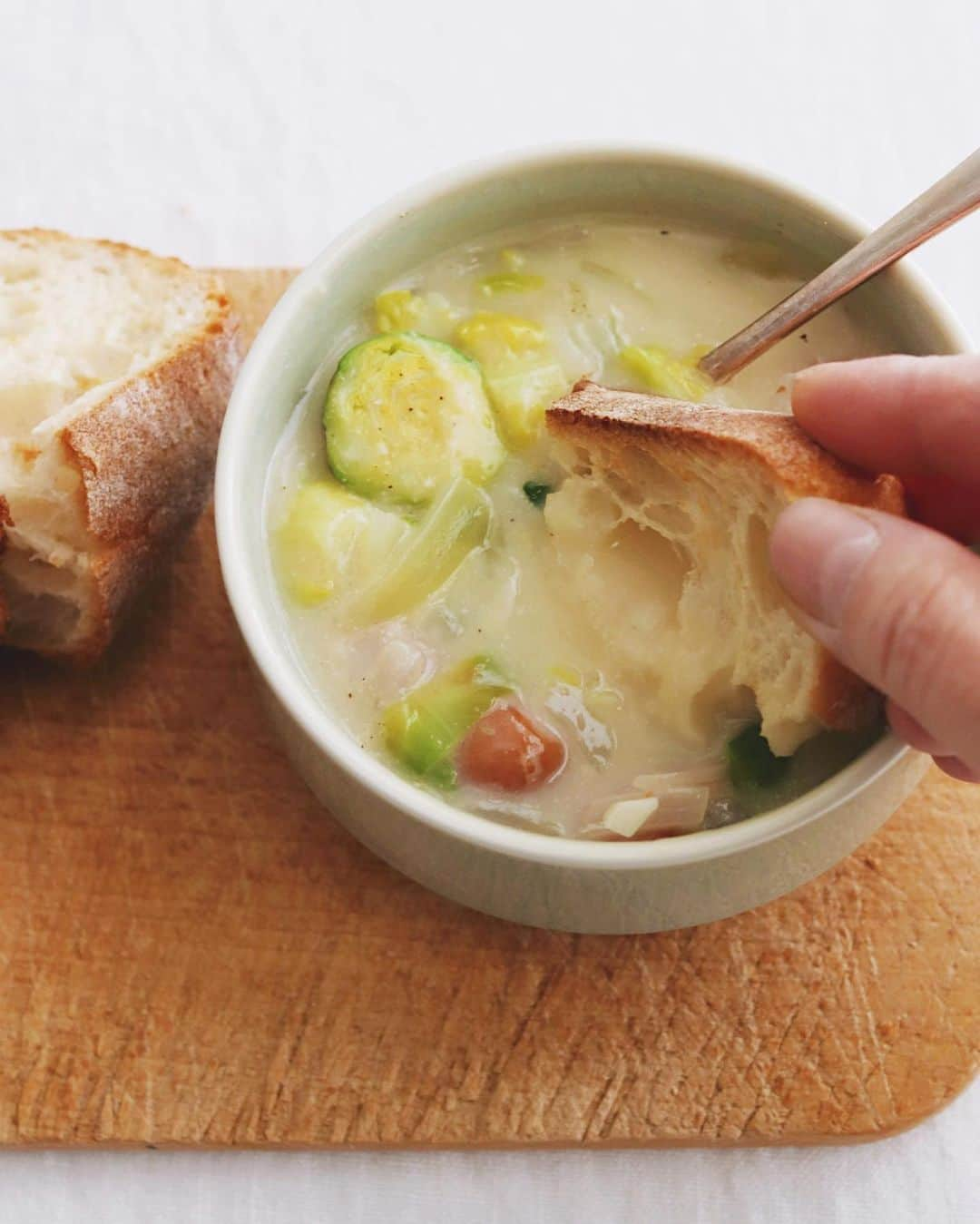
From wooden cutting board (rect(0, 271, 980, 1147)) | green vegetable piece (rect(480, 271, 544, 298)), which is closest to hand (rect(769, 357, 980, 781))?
wooden cutting board (rect(0, 271, 980, 1147))

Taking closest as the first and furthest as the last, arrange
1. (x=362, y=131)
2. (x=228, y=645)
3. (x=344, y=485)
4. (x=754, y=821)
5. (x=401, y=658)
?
(x=754, y=821), (x=401, y=658), (x=344, y=485), (x=228, y=645), (x=362, y=131)

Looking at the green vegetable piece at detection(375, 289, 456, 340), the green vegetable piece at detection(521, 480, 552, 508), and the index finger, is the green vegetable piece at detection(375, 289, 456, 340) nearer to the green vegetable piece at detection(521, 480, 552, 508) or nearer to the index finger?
the green vegetable piece at detection(521, 480, 552, 508)

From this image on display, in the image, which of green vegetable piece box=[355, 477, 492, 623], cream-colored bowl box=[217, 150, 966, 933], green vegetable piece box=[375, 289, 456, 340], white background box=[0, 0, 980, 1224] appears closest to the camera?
cream-colored bowl box=[217, 150, 966, 933]

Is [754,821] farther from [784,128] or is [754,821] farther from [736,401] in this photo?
[784,128]

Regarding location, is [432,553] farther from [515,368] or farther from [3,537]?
[3,537]

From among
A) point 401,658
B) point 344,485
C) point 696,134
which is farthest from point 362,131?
point 401,658
